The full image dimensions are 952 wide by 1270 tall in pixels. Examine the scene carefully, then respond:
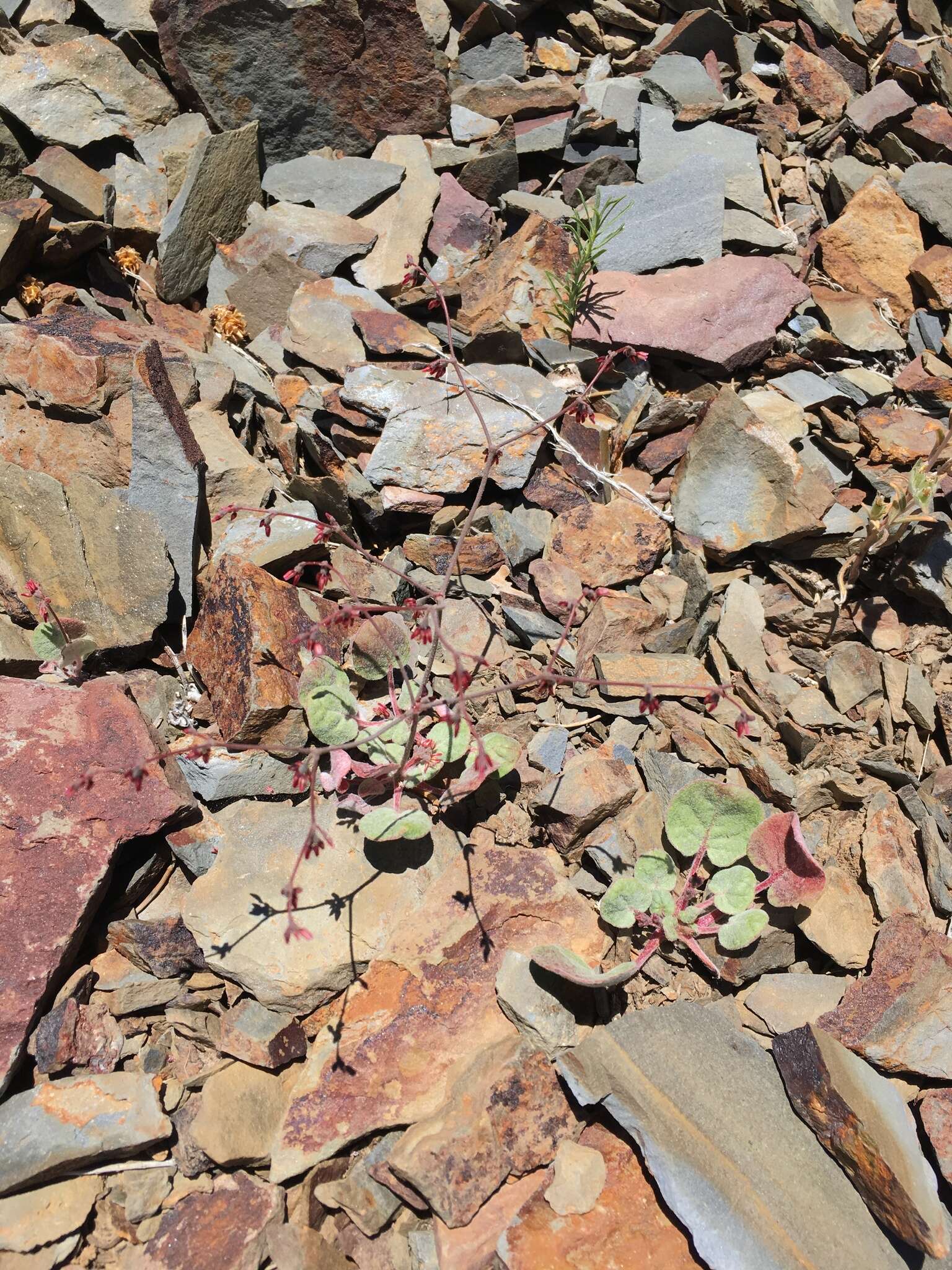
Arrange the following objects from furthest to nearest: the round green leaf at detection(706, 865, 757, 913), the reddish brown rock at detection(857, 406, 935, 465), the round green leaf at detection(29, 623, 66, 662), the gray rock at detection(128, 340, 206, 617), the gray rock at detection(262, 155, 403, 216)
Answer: the gray rock at detection(262, 155, 403, 216)
the reddish brown rock at detection(857, 406, 935, 465)
the gray rock at detection(128, 340, 206, 617)
the round green leaf at detection(29, 623, 66, 662)
the round green leaf at detection(706, 865, 757, 913)

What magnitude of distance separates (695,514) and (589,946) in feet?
4.90

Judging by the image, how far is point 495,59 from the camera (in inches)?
183

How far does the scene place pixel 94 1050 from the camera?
7.23 feet

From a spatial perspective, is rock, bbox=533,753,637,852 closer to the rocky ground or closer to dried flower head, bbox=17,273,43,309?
the rocky ground

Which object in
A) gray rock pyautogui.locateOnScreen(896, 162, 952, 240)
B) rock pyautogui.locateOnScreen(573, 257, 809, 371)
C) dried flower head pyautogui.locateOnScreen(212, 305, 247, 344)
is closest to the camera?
rock pyautogui.locateOnScreen(573, 257, 809, 371)

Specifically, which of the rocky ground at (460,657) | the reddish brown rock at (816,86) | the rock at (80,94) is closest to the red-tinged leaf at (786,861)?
the rocky ground at (460,657)

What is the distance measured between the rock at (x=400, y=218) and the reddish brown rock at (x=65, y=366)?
1124 mm

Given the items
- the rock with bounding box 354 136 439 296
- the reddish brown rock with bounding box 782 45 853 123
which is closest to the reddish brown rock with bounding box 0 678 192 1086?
the rock with bounding box 354 136 439 296

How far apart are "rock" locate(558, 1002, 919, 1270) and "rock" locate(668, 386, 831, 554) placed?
1.57 meters

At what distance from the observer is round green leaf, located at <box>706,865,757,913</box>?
2334 mm

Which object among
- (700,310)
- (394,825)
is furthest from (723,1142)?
(700,310)

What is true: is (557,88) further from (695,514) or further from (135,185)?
Result: (695,514)

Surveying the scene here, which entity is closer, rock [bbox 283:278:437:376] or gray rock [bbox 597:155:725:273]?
rock [bbox 283:278:437:376]

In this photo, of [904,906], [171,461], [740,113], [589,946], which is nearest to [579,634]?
[589,946]
